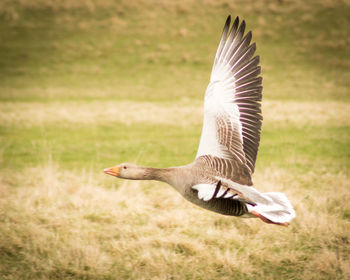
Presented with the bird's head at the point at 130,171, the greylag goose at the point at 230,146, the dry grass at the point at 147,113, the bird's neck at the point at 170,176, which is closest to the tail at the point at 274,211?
the greylag goose at the point at 230,146

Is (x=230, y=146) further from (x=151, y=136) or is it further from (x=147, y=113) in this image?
(x=147, y=113)

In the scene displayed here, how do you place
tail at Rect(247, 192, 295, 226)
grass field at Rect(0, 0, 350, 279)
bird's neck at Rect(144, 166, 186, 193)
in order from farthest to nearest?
grass field at Rect(0, 0, 350, 279)
bird's neck at Rect(144, 166, 186, 193)
tail at Rect(247, 192, 295, 226)

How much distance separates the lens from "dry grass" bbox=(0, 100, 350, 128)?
13516 millimetres

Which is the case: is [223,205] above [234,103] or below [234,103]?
below

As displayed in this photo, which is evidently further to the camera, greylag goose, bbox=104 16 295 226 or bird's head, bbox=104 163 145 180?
bird's head, bbox=104 163 145 180

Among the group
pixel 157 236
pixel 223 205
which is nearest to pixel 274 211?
pixel 223 205

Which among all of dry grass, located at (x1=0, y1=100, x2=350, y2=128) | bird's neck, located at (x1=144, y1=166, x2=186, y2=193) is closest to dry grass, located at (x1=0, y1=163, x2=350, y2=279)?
bird's neck, located at (x1=144, y1=166, x2=186, y2=193)

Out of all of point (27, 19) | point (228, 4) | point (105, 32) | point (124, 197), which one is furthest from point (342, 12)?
point (124, 197)

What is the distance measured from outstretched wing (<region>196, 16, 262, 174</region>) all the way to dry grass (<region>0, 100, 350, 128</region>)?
7098mm

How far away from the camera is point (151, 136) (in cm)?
1223

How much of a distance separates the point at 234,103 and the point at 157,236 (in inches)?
72.7

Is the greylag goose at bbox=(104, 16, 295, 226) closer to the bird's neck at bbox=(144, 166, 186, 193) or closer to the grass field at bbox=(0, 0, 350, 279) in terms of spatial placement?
the bird's neck at bbox=(144, 166, 186, 193)

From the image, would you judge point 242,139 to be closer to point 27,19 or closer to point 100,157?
point 100,157

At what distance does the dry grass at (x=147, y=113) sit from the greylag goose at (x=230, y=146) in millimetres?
7110
